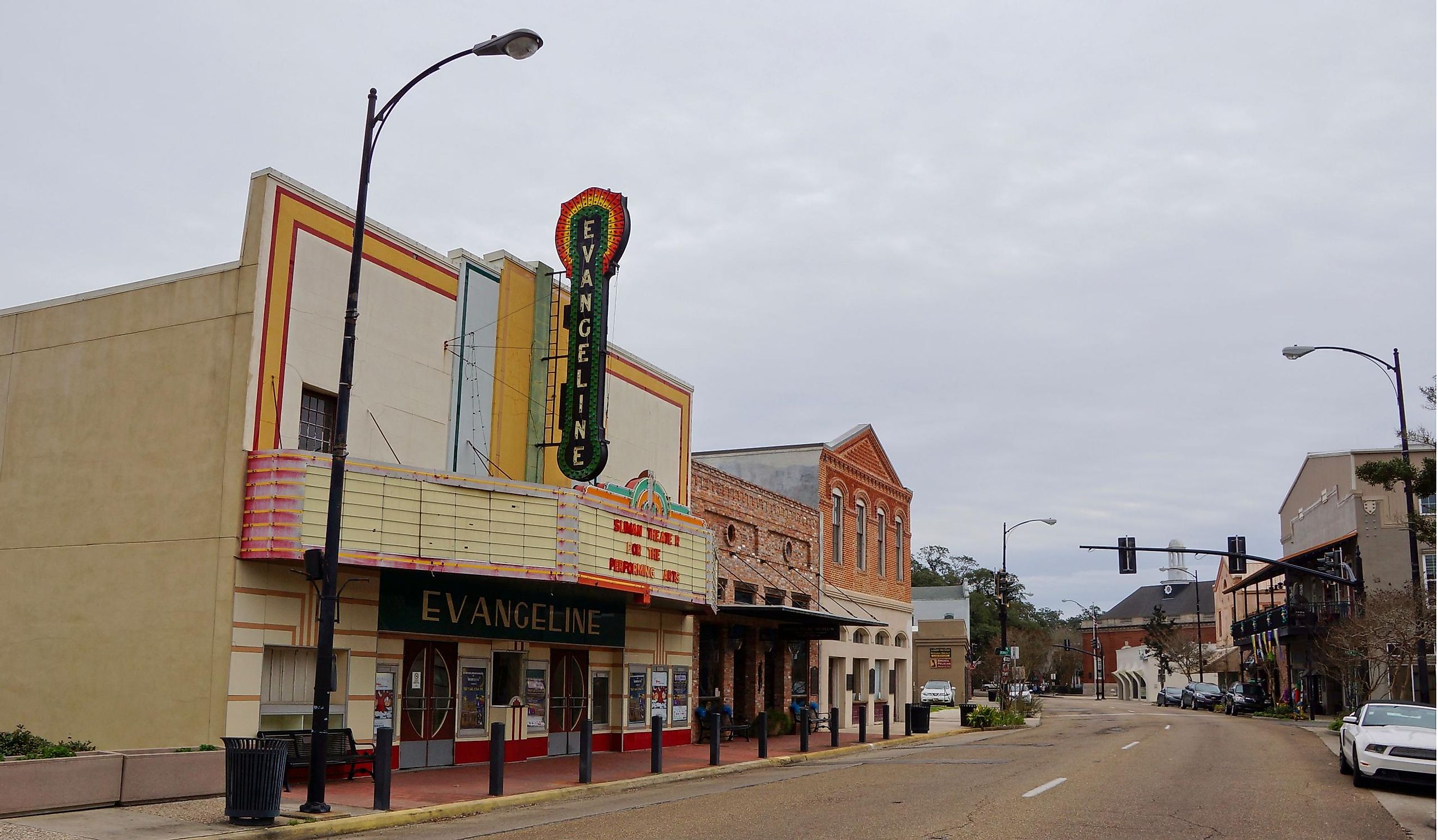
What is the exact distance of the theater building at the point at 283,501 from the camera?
16.7 m

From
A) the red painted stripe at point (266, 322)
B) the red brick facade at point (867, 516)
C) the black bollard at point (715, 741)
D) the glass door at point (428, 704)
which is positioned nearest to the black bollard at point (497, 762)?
the glass door at point (428, 704)

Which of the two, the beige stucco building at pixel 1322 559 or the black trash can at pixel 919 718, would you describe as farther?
the beige stucco building at pixel 1322 559

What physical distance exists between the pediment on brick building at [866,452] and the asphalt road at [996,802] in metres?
12.9

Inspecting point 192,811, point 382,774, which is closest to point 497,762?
point 382,774

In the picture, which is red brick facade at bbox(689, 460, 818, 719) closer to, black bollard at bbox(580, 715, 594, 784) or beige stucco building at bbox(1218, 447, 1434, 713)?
black bollard at bbox(580, 715, 594, 784)

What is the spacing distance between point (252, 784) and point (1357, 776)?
15.1m

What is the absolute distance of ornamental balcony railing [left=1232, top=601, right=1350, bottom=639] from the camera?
47.9 m

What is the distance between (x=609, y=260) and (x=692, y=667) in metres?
11.2

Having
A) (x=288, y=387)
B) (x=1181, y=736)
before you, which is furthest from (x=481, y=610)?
(x=1181, y=736)

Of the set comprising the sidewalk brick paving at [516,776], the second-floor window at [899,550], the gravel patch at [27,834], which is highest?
the second-floor window at [899,550]

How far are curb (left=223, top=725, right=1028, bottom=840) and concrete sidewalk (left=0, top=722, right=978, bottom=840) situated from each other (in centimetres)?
2

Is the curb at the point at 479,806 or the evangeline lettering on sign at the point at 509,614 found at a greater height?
the evangeline lettering on sign at the point at 509,614

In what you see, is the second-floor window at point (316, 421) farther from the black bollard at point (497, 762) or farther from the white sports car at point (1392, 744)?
the white sports car at point (1392, 744)

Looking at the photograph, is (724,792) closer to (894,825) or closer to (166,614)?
(894,825)
